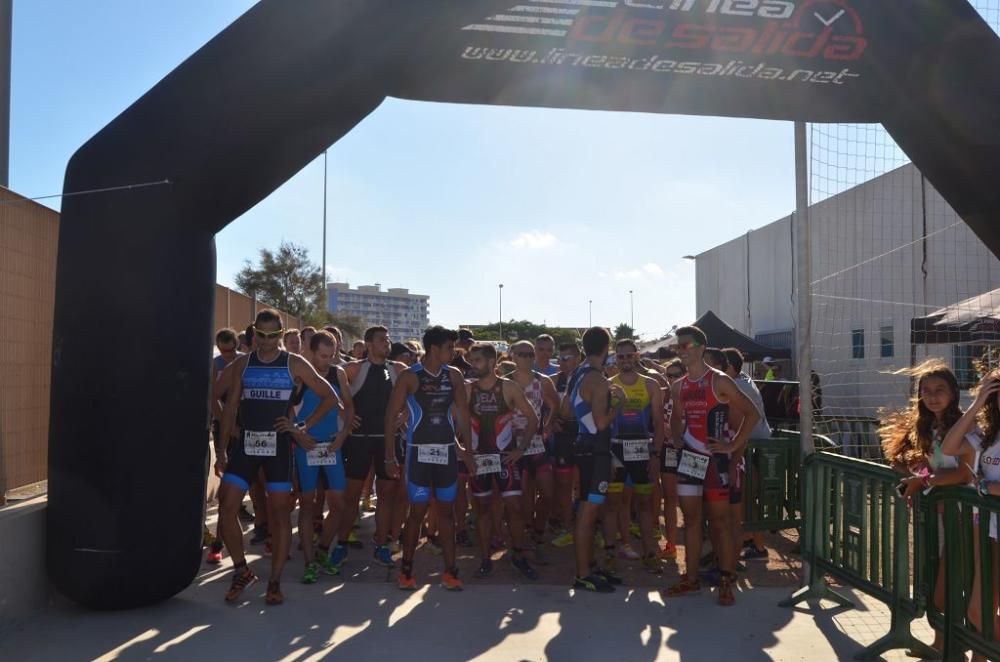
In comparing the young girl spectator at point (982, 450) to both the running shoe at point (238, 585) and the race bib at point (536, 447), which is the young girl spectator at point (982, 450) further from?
the running shoe at point (238, 585)

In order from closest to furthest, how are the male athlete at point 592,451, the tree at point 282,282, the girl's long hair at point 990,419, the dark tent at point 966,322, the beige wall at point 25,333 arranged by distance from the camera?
the girl's long hair at point 990,419
the beige wall at point 25,333
the male athlete at point 592,451
the dark tent at point 966,322
the tree at point 282,282

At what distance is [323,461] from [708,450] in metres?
2.75

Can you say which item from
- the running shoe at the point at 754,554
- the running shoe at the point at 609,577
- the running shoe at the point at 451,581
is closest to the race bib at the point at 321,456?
the running shoe at the point at 451,581

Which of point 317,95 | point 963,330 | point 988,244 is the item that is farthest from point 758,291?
point 317,95

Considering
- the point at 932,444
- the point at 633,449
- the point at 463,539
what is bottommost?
the point at 463,539

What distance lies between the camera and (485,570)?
5.76 meters

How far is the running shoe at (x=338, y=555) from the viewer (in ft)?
19.4

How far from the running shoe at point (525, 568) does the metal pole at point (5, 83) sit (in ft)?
17.5

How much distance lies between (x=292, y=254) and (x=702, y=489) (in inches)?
1099

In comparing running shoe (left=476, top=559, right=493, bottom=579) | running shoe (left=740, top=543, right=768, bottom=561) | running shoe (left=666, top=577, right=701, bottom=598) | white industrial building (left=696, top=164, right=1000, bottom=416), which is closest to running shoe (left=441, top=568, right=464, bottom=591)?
running shoe (left=476, top=559, right=493, bottom=579)

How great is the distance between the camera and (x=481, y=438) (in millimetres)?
5840

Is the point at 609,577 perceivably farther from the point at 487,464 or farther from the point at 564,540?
the point at 564,540

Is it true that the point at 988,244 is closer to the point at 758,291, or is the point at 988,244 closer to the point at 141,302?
the point at 141,302

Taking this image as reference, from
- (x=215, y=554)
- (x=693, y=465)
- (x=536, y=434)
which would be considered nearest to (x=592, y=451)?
(x=693, y=465)
